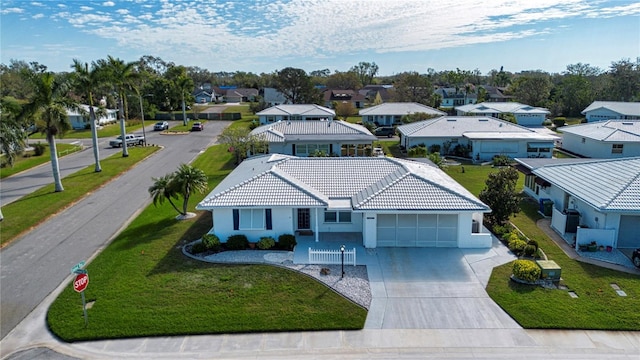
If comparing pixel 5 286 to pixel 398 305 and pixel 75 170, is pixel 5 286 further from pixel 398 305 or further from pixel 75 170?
pixel 75 170

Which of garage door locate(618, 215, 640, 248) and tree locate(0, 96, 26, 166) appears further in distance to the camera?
tree locate(0, 96, 26, 166)

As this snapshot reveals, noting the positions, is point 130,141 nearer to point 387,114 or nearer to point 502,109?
point 387,114

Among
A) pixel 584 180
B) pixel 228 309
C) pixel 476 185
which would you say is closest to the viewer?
pixel 228 309

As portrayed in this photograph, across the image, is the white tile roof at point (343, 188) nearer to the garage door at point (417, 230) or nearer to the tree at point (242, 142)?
the garage door at point (417, 230)

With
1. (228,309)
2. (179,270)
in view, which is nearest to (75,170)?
(179,270)

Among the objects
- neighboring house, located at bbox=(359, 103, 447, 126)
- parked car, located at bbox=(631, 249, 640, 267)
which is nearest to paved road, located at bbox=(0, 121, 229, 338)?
parked car, located at bbox=(631, 249, 640, 267)

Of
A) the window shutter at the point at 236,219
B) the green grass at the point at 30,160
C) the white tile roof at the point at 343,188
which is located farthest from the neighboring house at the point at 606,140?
the green grass at the point at 30,160

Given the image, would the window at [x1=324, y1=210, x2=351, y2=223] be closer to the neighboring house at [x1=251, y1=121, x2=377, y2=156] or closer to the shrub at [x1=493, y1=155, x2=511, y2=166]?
the neighboring house at [x1=251, y1=121, x2=377, y2=156]

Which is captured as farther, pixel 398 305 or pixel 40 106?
pixel 40 106
